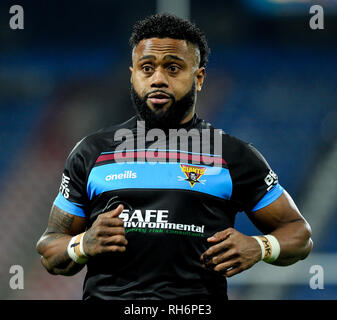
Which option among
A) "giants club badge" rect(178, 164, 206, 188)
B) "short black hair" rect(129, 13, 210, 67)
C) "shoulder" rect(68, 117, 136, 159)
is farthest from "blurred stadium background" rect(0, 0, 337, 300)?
"giants club badge" rect(178, 164, 206, 188)

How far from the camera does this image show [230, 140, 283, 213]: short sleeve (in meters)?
2.61

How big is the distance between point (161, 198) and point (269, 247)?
19.4 inches

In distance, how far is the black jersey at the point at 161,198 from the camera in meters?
2.43

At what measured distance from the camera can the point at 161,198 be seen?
2.49 metres

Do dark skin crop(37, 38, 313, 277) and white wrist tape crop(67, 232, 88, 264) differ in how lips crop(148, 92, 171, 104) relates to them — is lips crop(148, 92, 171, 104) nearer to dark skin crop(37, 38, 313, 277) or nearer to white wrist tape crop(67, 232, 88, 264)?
dark skin crop(37, 38, 313, 277)

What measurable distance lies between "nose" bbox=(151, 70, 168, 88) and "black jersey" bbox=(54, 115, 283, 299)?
0.71ft

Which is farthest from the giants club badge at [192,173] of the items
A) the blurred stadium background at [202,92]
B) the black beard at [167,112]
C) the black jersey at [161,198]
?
the blurred stadium background at [202,92]

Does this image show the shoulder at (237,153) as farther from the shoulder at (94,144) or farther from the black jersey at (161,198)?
the shoulder at (94,144)

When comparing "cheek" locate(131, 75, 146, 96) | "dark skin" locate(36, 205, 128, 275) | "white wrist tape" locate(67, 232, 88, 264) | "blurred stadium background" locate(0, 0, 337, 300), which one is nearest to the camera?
"dark skin" locate(36, 205, 128, 275)

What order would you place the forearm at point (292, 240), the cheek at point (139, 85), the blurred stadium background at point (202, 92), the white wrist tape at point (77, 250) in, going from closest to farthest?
1. the white wrist tape at point (77, 250)
2. the forearm at point (292, 240)
3. the cheek at point (139, 85)
4. the blurred stadium background at point (202, 92)

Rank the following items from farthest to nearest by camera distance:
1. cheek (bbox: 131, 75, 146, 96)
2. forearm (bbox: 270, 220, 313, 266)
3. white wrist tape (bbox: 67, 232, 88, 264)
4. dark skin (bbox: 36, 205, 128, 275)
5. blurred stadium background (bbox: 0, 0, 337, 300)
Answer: blurred stadium background (bbox: 0, 0, 337, 300) → cheek (bbox: 131, 75, 146, 96) → forearm (bbox: 270, 220, 313, 266) → white wrist tape (bbox: 67, 232, 88, 264) → dark skin (bbox: 36, 205, 128, 275)

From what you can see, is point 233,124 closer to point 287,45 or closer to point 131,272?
point 287,45

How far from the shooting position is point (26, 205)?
505 centimetres

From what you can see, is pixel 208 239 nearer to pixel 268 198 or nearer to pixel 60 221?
pixel 268 198
